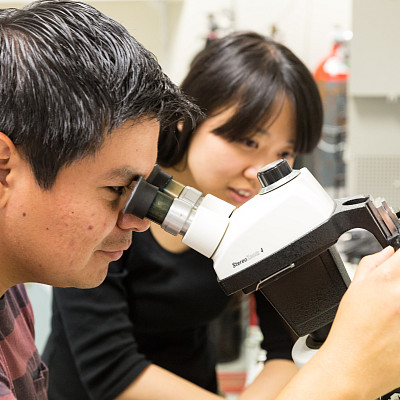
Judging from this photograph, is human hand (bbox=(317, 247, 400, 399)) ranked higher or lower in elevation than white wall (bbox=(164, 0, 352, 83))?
higher

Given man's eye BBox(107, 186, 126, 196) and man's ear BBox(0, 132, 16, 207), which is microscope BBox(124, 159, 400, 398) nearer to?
Answer: man's eye BBox(107, 186, 126, 196)

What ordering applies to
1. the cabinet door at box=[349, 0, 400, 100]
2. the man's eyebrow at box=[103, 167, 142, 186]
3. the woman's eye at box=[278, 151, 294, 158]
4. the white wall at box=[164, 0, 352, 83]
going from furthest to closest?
the white wall at box=[164, 0, 352, 83]
the cabinet door at box=[349, 0, 400, 100]
the woman's eye at box=[278, 151, 294, 158]
the man's eyebrow at box=[103, 167, 142, 186]

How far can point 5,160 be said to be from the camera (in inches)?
33.9

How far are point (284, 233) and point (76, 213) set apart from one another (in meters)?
0.32

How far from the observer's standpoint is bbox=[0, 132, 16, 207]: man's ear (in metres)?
0.85

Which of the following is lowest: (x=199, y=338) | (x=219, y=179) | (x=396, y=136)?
(x=199, y=338)

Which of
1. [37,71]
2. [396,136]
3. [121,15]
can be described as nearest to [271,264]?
[37,71]

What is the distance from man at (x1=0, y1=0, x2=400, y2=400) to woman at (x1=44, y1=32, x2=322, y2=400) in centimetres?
43

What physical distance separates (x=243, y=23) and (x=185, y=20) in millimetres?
387

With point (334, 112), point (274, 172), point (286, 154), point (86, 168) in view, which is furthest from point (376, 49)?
point (86, 168)

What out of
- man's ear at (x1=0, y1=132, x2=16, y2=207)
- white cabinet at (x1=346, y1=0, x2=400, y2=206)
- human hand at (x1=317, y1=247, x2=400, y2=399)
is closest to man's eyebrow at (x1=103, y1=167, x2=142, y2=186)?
man's ear at (x1=0, y1=132, x2=16, y2=207)

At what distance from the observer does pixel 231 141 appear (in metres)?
1.49

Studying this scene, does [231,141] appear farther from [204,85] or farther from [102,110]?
[102,110]

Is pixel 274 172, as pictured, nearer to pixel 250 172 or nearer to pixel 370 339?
pixel 370 339
